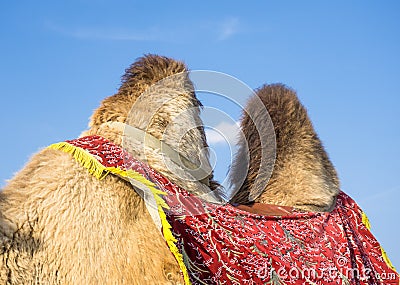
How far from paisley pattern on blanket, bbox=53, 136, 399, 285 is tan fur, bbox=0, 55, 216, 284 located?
115 mm

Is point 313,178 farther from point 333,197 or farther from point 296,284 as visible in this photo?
point 296,284

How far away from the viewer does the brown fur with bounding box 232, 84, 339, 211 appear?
5.13 m

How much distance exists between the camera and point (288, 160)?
5.29 m

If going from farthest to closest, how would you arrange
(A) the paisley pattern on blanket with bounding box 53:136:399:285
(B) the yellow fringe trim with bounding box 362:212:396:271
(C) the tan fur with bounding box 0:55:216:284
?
1. (B) the yellow fringe trim with bounding box 362:212:396:271
2. (A) the paisley pattern on blanket with bounding box 53:136:399:285
3. (C) the tan fur with bounding box 0:55:216:284

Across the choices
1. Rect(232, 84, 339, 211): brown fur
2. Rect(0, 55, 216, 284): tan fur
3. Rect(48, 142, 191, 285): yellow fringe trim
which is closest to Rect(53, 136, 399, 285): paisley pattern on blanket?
Rect(48, 142, 191, 285): yellow fringe trim

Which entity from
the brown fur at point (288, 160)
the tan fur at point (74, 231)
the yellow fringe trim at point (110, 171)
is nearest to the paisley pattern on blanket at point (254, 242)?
the yellow fringe trim at point (110, 171)

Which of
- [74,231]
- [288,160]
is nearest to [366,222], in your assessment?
[288,160]

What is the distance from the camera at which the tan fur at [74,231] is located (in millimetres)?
3236

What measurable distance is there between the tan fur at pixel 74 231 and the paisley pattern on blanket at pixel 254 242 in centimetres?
11

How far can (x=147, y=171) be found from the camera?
12.6ft

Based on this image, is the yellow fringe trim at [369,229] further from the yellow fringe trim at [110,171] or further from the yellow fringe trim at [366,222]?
the yellow fringe trim at [110,171]

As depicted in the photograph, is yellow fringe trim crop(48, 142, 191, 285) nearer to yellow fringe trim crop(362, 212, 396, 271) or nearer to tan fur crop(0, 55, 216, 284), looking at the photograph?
tan fur crop(0, 55, 216, 284)

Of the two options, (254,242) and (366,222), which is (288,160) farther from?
(254,242)

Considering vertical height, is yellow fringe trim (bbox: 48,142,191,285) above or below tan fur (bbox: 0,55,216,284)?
above
